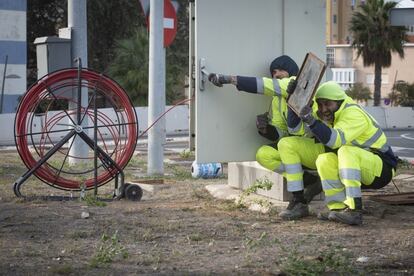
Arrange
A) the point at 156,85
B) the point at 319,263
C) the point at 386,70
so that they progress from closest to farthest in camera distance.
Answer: the point at 319,263
the point at 156,85
the point at 386,70

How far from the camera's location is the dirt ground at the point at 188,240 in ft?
18.4

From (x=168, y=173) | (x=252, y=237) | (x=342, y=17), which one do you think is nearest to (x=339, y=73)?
(x=342, y=17)

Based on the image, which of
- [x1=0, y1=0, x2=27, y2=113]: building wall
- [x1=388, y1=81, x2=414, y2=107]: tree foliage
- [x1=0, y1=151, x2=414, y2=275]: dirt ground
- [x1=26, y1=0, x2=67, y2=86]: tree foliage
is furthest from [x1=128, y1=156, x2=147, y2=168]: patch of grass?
[x1=388, y1=81, x2=414, y2=107]: tree foliage

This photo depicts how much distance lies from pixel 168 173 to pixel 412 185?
374 centimetres

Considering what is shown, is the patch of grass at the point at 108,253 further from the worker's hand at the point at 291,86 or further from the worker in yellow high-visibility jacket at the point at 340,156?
the worker's hand at the point at 291,86

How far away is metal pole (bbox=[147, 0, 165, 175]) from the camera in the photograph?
1220 centimetres

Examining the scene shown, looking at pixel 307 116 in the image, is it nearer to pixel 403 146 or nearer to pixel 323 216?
pixel 323 216

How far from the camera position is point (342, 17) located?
315 feet

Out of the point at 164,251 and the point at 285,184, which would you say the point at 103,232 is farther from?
the point at 285,184

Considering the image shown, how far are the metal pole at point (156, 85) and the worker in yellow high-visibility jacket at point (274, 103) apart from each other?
3.85 m

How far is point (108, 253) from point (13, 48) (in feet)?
84.4

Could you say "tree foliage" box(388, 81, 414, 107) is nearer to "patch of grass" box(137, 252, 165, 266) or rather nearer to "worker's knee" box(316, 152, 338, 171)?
"worker's knee" box(316, 152, 338, 171)

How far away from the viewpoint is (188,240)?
663cm

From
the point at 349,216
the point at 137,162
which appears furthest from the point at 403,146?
the point at 349,216
